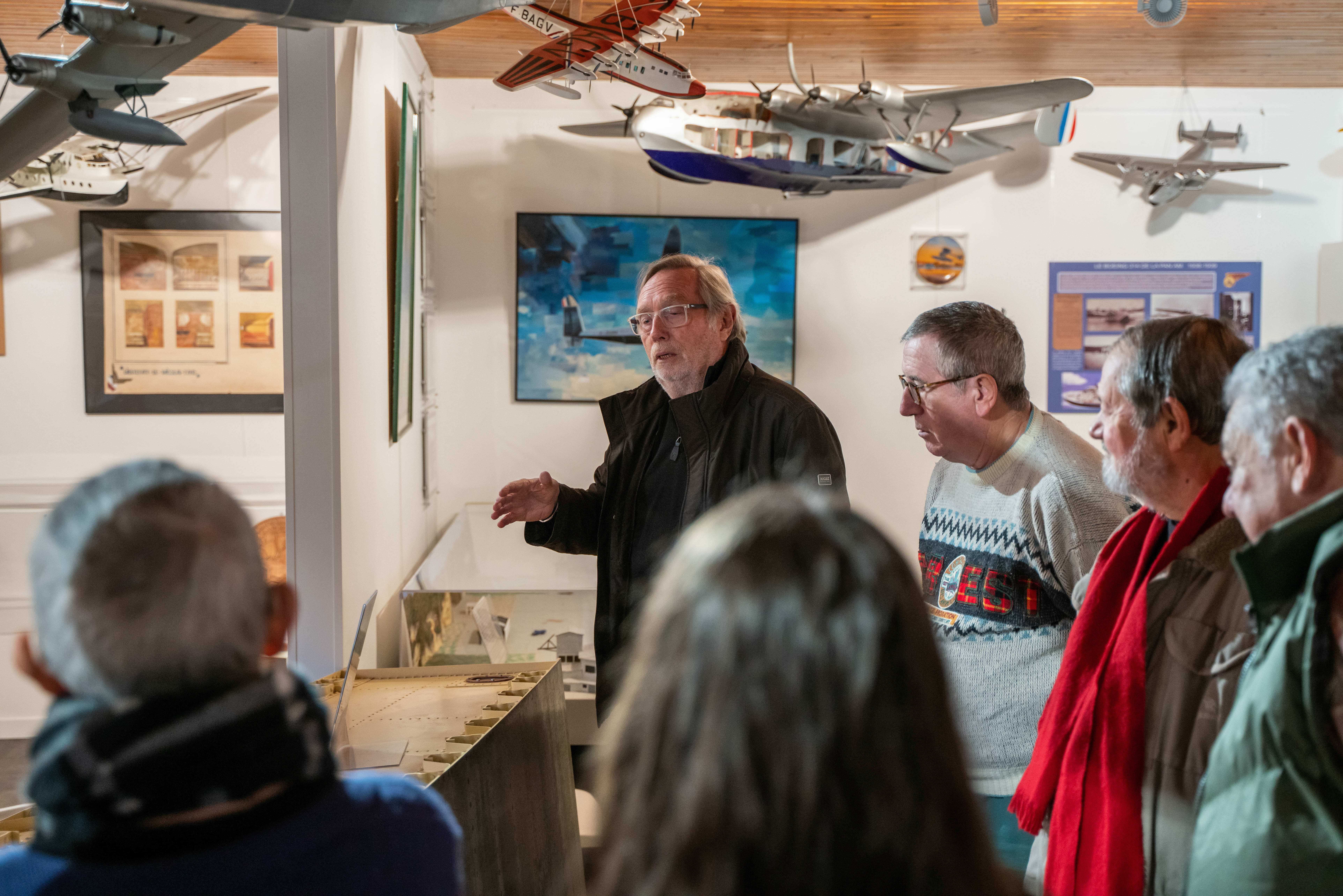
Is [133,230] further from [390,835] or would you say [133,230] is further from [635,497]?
[390,835]

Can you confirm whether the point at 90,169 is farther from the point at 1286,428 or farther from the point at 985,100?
the point at 985,100

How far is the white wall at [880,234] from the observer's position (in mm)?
4547

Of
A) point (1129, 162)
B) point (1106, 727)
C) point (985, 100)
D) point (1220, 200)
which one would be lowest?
point (1106, 727)

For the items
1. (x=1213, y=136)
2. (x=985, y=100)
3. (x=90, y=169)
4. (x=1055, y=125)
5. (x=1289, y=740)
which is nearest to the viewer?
(x=1289, y=740)

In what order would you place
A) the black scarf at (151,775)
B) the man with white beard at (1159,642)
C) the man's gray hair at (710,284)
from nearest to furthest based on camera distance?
the black scarf at (151,775) → the man with white beard at (1159,642) → the man's gray hair at (710,284)

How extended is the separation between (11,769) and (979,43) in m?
4.02

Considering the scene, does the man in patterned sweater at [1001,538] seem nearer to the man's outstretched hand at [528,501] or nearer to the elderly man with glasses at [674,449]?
the elderly man with glasses at [674,449]

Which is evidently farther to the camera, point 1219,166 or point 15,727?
point 1219,166

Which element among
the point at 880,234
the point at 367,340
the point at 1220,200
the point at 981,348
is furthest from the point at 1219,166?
the point at 367,340

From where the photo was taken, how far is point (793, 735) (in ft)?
1.76

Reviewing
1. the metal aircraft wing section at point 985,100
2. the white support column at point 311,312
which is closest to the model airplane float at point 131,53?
the white support column at point 311,312

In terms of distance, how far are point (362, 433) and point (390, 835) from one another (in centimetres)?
193

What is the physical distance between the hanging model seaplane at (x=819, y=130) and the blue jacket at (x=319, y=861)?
3477 mm

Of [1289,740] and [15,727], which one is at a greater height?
[1289,740]
